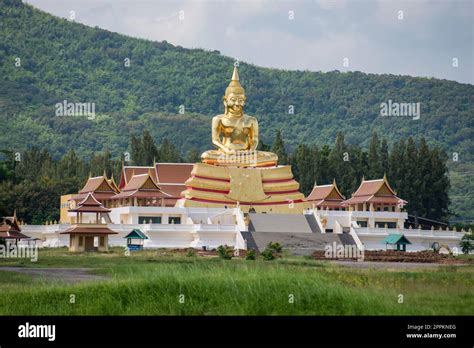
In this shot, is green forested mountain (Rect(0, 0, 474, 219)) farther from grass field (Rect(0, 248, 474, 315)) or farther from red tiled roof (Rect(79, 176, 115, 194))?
grass field (Rect(0, 248, 474, 315))

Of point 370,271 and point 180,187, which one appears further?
point 180,187

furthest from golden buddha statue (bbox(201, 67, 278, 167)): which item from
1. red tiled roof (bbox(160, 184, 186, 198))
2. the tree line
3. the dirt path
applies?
the dirt path

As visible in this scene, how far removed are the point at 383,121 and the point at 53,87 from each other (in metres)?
42.1

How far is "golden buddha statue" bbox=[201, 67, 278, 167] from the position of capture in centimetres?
6328

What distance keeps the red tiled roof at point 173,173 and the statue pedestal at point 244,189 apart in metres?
2.55

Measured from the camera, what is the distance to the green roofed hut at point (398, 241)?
5600cm

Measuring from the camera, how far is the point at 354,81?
524 ft

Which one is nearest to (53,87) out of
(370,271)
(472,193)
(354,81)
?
(354,81)

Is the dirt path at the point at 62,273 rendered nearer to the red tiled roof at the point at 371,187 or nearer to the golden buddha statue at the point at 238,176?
the golden buddha statue at the point at 238,176

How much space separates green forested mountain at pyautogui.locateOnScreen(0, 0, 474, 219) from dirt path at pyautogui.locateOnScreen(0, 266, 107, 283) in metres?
88.3

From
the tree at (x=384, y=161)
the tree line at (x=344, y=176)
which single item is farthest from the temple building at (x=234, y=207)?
the tree at (x=384, y=161)
